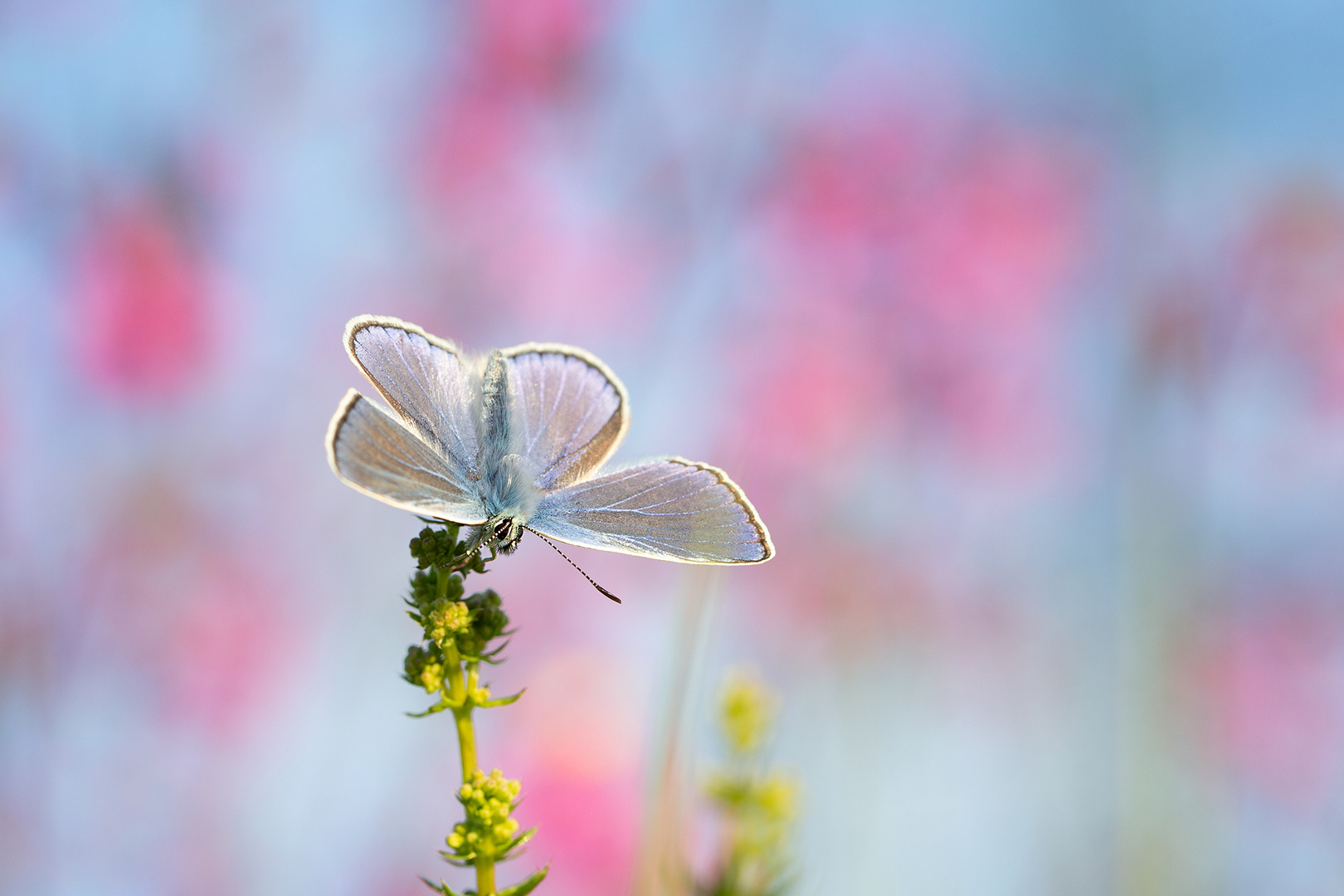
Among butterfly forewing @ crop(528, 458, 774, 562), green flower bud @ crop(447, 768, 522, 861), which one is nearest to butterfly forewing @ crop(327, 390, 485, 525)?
butterfly forewing @ crop(528, 458, 774, 562)

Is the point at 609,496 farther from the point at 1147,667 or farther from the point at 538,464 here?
the point at 1147,667

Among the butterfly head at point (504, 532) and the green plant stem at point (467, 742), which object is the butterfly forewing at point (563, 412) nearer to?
the butterfly head at point (504, 532)

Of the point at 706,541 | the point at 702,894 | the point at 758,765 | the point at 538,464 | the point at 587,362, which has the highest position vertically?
the point at 587,362

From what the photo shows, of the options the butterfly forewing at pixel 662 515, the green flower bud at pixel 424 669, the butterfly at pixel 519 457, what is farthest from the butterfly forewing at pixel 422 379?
the green flower bud at pixel 424 669

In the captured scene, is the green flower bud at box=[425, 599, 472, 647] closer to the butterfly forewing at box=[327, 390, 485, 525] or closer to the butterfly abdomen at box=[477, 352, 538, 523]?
the butterfly forewing at box=[327, 390, 485, 525]

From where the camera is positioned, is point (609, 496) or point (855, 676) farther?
point (855, 676)

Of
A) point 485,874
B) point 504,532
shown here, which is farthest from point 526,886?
point 504,532

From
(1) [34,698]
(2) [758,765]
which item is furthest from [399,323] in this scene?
(1) [34,698]
